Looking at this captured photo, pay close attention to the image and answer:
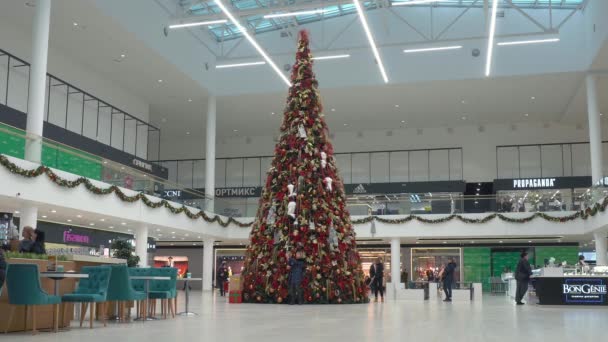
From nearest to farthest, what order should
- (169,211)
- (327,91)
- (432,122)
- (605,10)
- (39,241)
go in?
(39,241) → (605,10) → (169,211) → (327,91) → (432,122)

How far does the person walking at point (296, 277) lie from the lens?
1619cm

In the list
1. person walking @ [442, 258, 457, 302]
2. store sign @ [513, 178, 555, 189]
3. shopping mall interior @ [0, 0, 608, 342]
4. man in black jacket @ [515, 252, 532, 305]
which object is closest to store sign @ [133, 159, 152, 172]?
shopping mall interior @ [0, 0, 608, 342]

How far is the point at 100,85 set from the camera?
3056 centimetres

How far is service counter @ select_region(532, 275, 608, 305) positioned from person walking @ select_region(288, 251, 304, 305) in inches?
277

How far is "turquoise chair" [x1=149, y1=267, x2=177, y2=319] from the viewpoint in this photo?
11.5m

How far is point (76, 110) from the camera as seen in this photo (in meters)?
28.6

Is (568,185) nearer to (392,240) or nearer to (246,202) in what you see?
(392,240)

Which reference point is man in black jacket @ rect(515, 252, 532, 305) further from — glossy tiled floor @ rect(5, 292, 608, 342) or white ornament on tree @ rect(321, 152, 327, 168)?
glossy tiled floor @ rect(5, 292, 608, 342)

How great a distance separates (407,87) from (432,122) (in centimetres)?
862

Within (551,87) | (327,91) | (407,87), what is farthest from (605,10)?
(327,91)

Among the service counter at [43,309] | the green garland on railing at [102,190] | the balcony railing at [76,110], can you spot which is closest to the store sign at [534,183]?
the green garland on railing at [102,190]

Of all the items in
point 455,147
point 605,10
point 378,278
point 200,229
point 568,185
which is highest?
point 605,10

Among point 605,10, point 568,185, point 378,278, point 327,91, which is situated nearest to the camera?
point 378,278

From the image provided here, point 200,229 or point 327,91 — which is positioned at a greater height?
point 327,91
